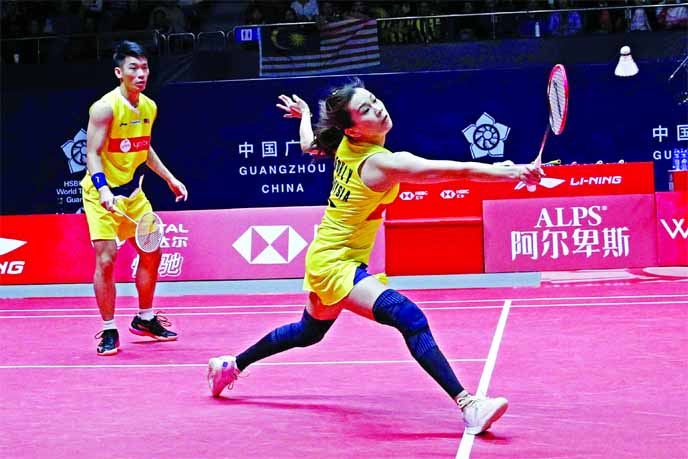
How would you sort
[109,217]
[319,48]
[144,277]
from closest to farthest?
1. [109,217]
2. [144,277]
3. [319,48]

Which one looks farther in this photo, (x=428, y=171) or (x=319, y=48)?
(x=319, y=48)

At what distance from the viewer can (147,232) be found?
6.11m

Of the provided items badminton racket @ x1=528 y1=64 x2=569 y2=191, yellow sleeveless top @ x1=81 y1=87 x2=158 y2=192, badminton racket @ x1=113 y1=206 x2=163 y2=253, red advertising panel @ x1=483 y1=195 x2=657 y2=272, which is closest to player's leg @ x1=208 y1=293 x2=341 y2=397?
badminton racket @ x1=528 y1=64 x2=569 y2=191

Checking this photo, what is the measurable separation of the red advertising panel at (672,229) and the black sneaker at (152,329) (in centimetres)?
475

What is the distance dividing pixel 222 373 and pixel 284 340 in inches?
13.9

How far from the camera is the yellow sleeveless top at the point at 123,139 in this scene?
6051mm

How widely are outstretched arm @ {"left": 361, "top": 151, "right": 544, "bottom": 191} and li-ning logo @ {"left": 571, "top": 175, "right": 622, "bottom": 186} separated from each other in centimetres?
644

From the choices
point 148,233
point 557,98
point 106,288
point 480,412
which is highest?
point 557,98

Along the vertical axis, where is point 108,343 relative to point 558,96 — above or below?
below

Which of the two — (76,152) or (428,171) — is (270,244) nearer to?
(76,152)

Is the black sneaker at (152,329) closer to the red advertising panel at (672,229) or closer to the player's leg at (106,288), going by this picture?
the player's leg at (106,288)

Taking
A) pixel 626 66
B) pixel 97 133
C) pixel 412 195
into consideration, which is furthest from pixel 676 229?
pixel 97 133

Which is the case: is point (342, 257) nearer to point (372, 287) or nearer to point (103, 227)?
point (372, 287)

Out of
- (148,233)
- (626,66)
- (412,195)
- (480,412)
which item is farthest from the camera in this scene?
(626,66)
